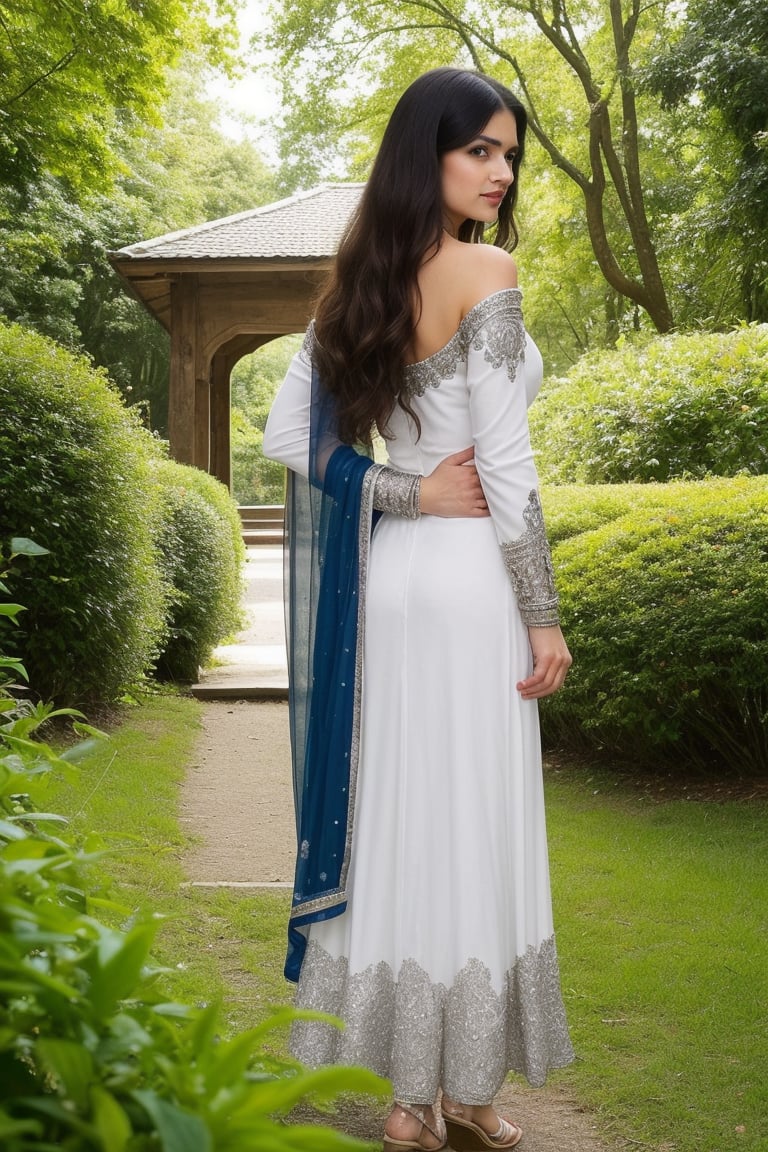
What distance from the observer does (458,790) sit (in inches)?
96.3

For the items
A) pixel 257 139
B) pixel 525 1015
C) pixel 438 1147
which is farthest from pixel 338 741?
pixel 257 139

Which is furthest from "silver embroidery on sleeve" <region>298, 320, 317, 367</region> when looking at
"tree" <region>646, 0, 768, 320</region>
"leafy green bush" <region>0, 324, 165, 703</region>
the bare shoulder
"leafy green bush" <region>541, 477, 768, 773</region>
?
"tree" <region>646, 0, 768, 320</region>

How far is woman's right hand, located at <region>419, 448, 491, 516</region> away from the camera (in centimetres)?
252

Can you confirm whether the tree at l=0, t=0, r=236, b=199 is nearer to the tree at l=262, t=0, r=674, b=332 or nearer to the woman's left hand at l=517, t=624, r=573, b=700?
the woman's left hand at l=517, t=624, r=573, b=700

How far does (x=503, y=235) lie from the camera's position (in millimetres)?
3023

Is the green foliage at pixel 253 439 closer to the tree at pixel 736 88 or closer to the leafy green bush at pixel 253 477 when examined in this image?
the leafy green bush at pixel 253 477

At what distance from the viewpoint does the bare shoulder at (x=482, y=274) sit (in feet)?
8.00

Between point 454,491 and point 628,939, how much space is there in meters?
2.01

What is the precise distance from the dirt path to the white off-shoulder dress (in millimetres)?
303

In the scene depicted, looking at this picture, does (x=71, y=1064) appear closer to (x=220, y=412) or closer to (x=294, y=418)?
(x=294, y=418)

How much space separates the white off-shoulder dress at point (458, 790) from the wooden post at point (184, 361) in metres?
10.9

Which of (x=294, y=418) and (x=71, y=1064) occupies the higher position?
(x=294, y=418)

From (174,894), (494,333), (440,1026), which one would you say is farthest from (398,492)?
(174,894)

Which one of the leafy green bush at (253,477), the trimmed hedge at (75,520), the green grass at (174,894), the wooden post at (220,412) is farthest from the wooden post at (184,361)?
the leafy green bush at (253,477)
